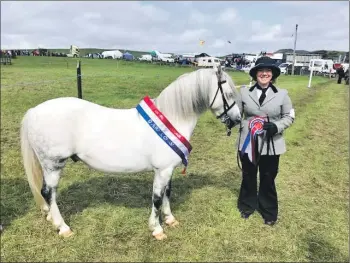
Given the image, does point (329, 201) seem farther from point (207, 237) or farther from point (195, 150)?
point (195, 150)

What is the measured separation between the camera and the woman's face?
3.87 m

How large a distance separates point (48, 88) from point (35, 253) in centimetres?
1200

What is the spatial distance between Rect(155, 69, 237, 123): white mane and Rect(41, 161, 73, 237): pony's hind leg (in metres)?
1.45

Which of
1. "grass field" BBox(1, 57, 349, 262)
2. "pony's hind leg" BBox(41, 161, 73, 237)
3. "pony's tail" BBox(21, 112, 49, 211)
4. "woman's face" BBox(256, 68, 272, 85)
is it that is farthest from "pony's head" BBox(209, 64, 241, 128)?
"pony's tail" BBox(21, 112, 49, 211)

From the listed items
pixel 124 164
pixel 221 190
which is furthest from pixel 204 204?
pixel 124 164

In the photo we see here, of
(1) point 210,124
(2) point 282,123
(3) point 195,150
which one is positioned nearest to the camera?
(2) point 282,123

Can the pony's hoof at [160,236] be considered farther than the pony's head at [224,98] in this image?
Yes

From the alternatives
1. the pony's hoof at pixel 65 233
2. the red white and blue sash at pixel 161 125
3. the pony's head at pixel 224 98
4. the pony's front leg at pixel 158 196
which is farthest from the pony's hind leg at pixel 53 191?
the pony's head at pixel 224 98

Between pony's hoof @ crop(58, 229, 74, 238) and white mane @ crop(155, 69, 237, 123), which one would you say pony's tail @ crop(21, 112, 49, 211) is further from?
white mane @ crop(155, 69, 237, 123)

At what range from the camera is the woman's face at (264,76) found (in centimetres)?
387

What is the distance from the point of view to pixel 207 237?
399cm

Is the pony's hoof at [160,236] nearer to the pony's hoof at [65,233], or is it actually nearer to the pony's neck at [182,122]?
the pony's hoof at [65,233]

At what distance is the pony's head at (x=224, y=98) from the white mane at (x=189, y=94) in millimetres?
12

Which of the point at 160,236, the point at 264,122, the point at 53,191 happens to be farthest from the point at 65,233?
the point at 264,122
